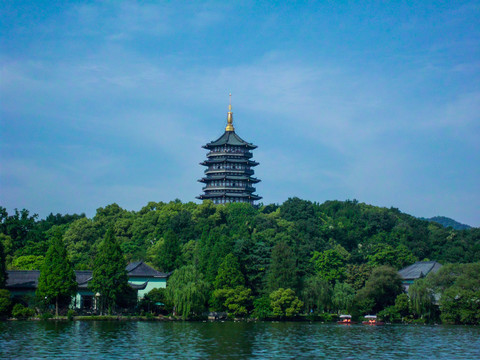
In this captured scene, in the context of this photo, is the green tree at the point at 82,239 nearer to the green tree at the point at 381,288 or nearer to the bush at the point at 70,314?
the bush at the point at 70,314

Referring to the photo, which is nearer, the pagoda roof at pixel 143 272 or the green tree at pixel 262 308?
the green tree at pixel 262 308

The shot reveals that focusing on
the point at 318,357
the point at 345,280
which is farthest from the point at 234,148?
the point at 318,357

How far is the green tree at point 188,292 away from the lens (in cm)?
4834

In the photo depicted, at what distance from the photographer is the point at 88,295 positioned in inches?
2029

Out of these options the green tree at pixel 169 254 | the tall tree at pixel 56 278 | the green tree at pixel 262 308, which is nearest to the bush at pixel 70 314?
the tall tree at pixel 56 278

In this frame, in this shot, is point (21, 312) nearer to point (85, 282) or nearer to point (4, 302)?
point (4, 302)

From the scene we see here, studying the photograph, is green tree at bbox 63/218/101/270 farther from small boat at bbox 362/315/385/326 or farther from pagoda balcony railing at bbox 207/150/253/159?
small boat at bbox 362/315/385/326

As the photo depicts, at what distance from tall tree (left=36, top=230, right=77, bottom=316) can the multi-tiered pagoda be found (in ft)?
158

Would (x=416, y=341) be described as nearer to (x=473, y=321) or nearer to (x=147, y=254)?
(x=473, y=321)

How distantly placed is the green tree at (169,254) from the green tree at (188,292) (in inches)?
485

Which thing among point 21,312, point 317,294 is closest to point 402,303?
point 317,294

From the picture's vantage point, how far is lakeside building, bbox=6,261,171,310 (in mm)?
49188

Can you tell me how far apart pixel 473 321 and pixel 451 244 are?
107 feet

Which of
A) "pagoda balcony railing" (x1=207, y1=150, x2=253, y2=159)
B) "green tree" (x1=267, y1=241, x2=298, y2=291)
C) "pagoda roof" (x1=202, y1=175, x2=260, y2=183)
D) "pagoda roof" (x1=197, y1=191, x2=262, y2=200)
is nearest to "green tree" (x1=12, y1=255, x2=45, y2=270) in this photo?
"green tree" (x1=267, y1=241, x2=298, y2=291)
